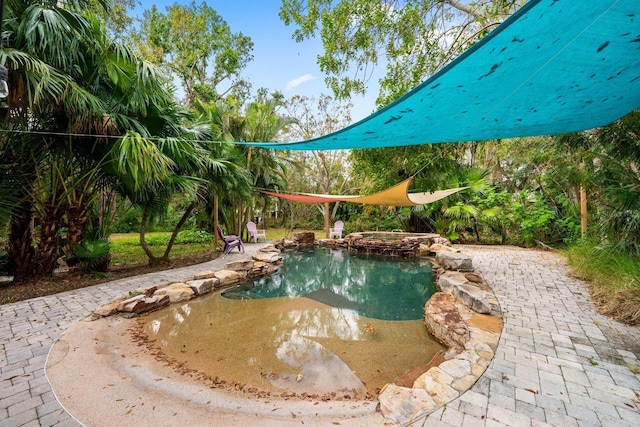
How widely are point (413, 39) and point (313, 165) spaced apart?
9838 millimetres

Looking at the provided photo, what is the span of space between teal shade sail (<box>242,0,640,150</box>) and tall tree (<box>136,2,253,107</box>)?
9874mm

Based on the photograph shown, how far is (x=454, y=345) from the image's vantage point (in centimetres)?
229

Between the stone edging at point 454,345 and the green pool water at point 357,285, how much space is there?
1.34 feet

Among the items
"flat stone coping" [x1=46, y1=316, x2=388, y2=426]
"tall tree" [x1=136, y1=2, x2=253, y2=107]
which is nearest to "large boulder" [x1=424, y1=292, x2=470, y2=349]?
"flat stone coping" [x1=46, y1=316, x2=388, y2=426]

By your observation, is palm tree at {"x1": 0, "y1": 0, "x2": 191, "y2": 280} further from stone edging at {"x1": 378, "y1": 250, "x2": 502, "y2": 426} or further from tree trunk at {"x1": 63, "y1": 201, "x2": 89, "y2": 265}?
stone edging at {"x1": 378, "y1": 250, "x2": 502, "y2": 426}

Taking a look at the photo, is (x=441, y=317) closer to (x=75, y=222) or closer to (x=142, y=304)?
(x=142, y=304)

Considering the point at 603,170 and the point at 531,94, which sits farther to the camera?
the point at 603,170

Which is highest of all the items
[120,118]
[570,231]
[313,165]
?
[313,165]

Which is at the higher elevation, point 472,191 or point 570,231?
point 472,191

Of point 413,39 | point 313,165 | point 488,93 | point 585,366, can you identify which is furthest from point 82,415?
point 313,165

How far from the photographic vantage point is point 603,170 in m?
3.52

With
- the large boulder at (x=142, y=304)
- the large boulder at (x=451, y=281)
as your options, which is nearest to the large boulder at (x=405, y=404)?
the large boulder at (x=451, y=281)

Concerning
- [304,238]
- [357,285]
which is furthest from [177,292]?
[304,238]

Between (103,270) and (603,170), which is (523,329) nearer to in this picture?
(603,170)
